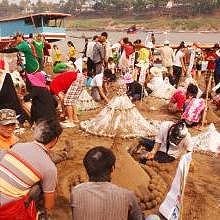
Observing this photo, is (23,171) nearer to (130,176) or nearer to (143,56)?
(130,176)

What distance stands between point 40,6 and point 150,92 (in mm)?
102262

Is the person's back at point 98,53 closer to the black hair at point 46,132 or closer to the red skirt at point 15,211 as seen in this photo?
the black hair at point 46,132

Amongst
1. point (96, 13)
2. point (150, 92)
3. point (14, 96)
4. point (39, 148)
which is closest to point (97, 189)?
point (39, 148)

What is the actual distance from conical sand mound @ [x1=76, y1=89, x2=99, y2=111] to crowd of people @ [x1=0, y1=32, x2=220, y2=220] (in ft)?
1.43

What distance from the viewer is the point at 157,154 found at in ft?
20.5

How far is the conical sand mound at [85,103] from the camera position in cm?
1016

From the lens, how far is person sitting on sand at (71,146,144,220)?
291 cm

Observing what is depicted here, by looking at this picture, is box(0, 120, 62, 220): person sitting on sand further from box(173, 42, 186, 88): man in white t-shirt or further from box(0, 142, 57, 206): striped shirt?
box(173, 42, 186, 88): man in white t-shirt

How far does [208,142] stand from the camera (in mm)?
7387

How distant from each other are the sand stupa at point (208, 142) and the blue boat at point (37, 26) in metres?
18.0

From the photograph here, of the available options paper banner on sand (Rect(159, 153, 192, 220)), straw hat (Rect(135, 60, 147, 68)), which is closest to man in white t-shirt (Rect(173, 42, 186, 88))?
straw hat (Rect(135, 60, 147, 68))

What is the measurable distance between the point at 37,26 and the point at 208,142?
19667 mm

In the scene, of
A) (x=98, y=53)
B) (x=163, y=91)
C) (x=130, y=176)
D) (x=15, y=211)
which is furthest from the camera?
(x=98, y=53)

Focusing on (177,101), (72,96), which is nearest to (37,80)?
(72,96)
